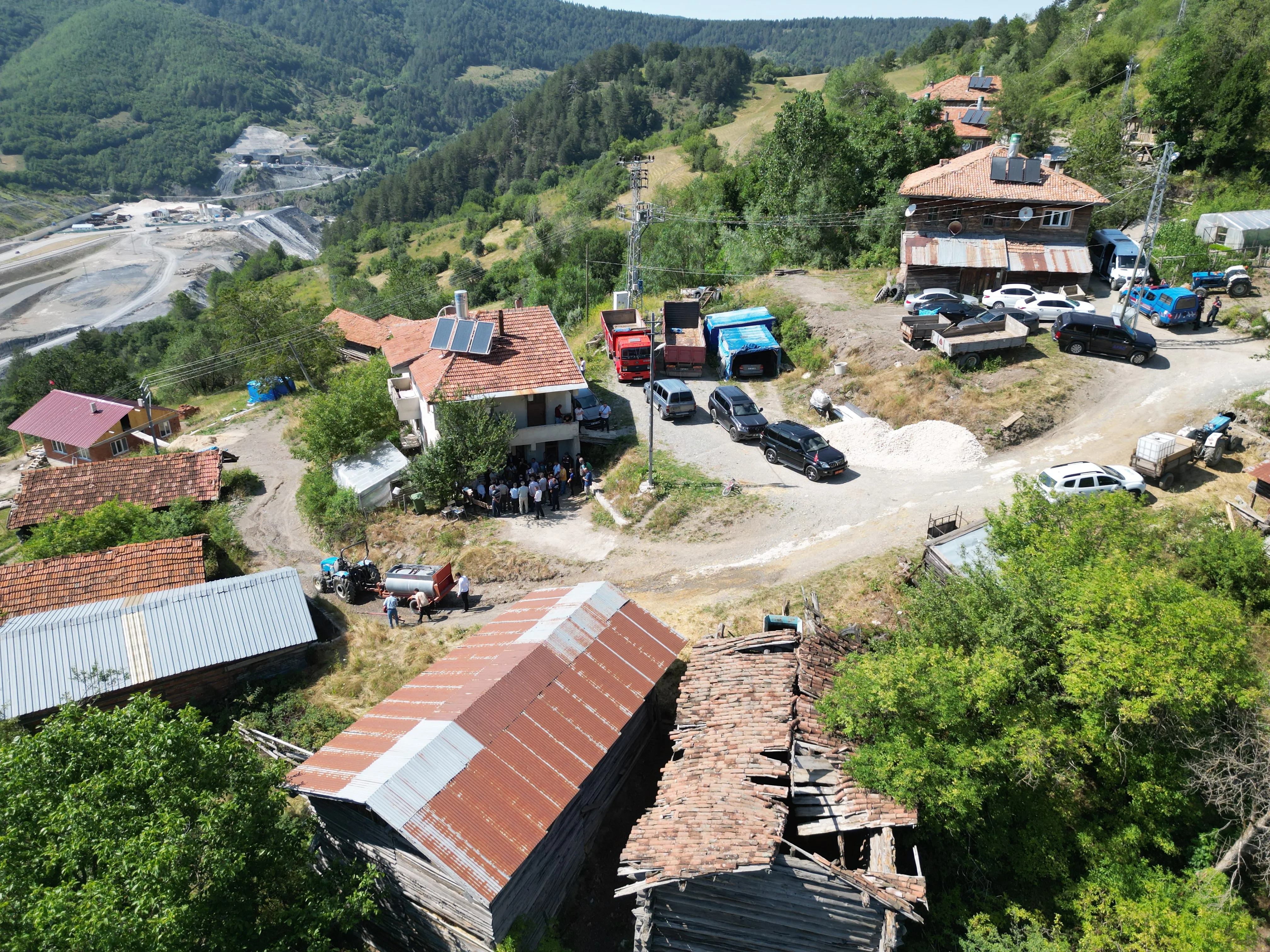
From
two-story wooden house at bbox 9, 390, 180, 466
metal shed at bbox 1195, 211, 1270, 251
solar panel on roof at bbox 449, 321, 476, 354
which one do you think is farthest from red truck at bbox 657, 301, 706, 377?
two-story wooden house at bbox 9, 390, 180, 466

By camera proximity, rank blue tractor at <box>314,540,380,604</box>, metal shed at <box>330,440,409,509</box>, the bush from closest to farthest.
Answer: blue tractor at <box>314,540,380,604</box>
the bush
metal shed at <box>330,440,409,509</box>

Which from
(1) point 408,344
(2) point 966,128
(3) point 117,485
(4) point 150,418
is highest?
(2) point 966,128

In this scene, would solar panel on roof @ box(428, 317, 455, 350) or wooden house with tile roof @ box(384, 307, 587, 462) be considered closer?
wooden house with tile roof @ box(384, 307, 587, 462)

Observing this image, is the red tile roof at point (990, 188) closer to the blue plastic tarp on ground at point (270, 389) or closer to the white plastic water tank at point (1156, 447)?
the white plastic water tank at point (1156, 447)

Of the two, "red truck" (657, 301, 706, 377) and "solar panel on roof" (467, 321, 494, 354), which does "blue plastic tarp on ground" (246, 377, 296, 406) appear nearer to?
"solar panel on roof" (467, 321, 494, 354)

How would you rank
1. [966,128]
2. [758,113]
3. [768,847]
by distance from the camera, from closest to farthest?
[768,847]
[966,128]
[758,113]

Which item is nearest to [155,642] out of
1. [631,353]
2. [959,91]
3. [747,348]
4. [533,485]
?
[533,485]

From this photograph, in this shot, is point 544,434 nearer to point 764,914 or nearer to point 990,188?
point 764,914
